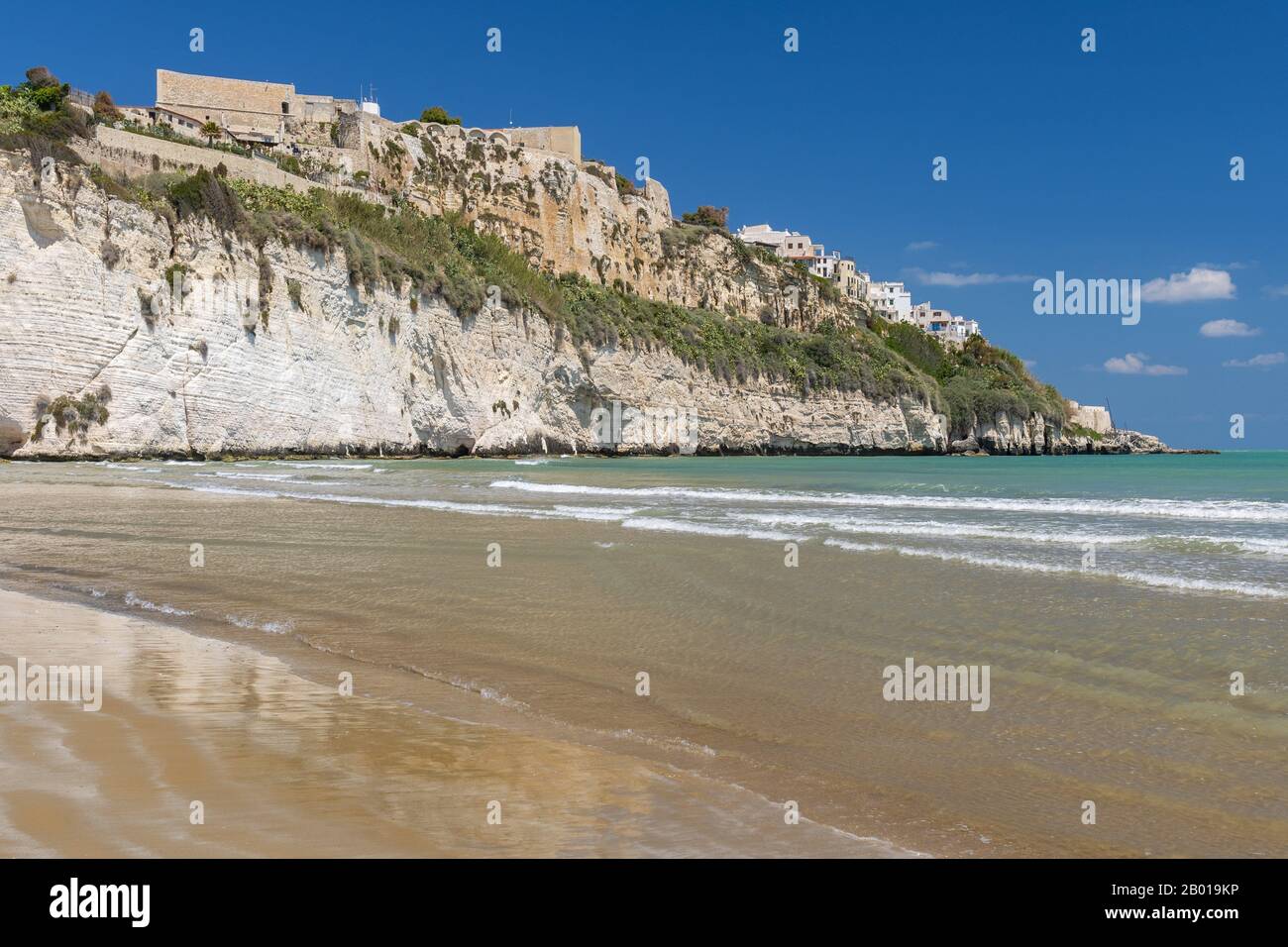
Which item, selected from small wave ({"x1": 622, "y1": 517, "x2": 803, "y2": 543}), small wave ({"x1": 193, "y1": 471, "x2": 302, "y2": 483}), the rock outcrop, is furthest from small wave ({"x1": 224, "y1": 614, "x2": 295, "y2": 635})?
the rock outcrop

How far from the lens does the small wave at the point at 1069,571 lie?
913 centimetres

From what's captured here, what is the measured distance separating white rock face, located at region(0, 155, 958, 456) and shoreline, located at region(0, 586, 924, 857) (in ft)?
99.5

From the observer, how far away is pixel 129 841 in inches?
121

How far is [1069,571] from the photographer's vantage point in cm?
1044

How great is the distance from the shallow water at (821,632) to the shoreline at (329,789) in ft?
1.19

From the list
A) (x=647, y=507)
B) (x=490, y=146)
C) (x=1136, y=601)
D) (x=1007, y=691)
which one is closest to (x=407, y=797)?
(x=1007, y=691)

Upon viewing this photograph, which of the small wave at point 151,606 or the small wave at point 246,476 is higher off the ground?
the small wave at point 246,476

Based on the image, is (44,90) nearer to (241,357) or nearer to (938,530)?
(241,357)

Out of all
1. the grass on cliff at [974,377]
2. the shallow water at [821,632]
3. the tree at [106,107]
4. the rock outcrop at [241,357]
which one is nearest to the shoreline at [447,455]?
the rock outcrop at [241,357]

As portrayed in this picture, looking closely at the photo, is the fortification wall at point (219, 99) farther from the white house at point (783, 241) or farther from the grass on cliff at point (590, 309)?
the white house at point (783, 241)

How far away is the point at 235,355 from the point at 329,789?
116 feet

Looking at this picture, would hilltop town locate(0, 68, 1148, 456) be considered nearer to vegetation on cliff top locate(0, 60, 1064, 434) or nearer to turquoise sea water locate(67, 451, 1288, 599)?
vegetation on cliff top locate(0, 60, 1064, 434)

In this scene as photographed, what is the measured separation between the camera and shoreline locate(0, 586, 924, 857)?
3193 millimetres
